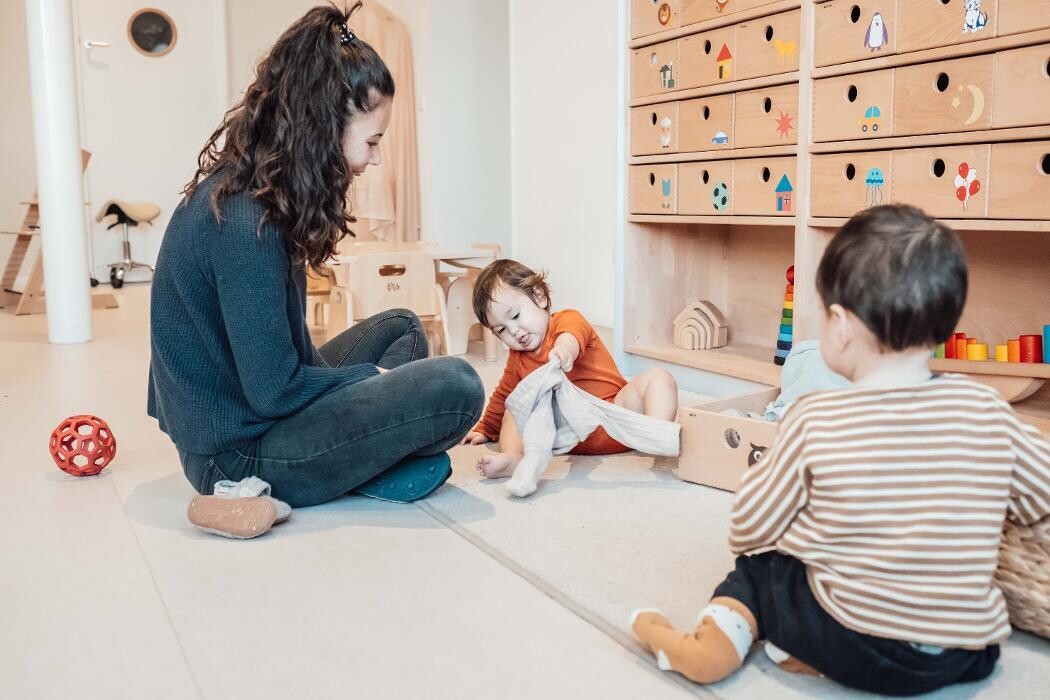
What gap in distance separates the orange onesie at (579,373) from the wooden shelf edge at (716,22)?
928mm

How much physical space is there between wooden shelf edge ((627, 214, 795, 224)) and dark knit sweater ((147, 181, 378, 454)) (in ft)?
3.86

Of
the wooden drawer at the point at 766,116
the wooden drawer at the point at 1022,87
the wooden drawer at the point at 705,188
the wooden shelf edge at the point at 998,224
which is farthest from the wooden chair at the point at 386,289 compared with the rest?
the wooden drawer at the point at 1022,87

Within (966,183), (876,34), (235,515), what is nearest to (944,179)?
(966,183)

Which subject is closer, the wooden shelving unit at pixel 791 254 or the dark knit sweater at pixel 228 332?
the dark knit sweater at pixel 228 332

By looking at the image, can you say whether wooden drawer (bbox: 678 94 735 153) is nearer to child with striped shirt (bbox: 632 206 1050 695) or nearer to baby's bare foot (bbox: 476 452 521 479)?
baby's bare foot (bbox: 476 452 521 479)

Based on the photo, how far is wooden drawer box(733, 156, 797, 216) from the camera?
2.39 m

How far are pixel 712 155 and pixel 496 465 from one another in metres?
1.16

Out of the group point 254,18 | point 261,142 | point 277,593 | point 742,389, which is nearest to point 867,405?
point 277,593

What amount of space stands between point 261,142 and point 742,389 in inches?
58.1

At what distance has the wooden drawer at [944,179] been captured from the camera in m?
1.97

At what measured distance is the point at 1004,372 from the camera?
2.10 m

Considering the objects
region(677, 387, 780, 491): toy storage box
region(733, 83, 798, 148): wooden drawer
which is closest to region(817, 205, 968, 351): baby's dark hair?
region(677, 387, 780, 491): toy storage box

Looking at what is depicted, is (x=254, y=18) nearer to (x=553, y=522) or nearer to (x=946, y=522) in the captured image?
(x=553, y=522)

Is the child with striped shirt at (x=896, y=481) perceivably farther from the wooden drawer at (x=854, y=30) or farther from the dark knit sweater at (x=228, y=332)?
the wooden drawer at (x=854, y=30)
